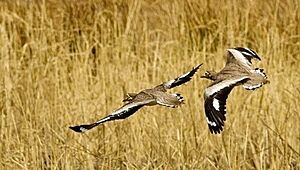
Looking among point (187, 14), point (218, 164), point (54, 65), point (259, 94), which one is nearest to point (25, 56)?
point (54, 65)

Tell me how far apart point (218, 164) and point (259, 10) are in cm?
144

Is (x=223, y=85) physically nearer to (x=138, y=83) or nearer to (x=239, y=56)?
(x=239, y=56)

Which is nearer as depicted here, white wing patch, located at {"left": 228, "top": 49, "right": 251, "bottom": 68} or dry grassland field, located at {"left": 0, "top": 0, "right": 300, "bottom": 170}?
white wing patch, located at {"left": 228, "top": 49, "right": 251, "bottom": 68}

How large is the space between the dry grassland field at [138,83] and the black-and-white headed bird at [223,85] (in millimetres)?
944

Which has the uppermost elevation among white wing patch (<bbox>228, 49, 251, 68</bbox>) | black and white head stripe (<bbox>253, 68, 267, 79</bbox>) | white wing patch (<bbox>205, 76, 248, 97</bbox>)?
white wing patch (<bbox>228, 49, 251, 68</bbox>)

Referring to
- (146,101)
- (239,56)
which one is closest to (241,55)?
(239,56)

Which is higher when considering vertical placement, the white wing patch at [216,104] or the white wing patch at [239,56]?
the white wing patch at [239,56]

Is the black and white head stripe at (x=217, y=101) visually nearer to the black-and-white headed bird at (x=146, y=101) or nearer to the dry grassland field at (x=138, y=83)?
the black-and-white headed bird at (x=146, y=101)

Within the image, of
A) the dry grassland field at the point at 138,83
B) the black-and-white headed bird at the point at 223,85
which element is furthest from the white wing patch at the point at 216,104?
the dry grassland field at the point at 138,83

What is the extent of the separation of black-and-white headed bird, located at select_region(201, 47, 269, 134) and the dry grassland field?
3.10 ft

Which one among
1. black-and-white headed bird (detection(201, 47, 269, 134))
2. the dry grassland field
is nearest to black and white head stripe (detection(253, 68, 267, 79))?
black-and-white headed bird (detection(201, 47, 269, 134))

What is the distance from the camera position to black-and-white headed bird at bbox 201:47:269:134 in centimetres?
67

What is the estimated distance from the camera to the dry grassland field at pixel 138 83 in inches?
71.1

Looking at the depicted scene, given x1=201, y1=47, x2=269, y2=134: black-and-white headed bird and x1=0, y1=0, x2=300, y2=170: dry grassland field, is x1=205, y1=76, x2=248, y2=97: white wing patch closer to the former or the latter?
x1=201, y1=47, x2=269, y2=134: black-and-white headed bird
